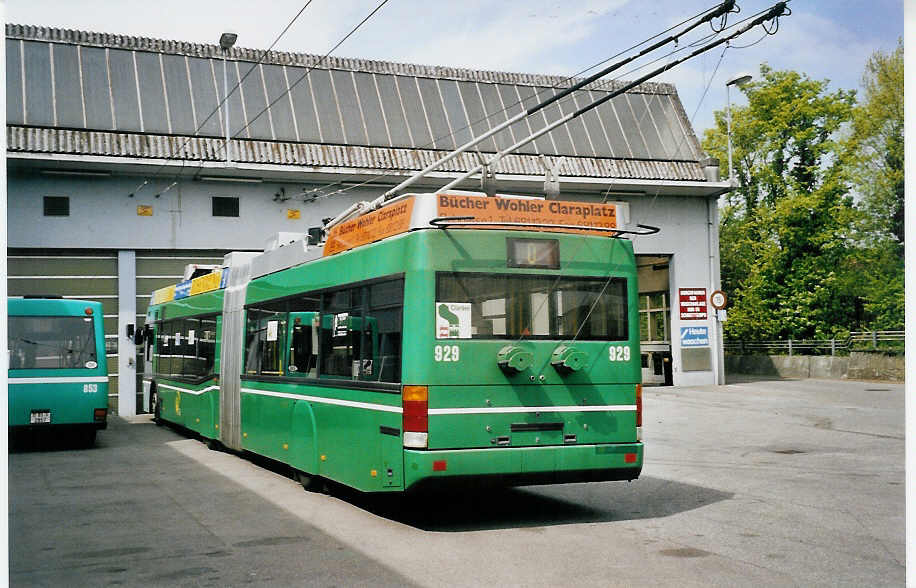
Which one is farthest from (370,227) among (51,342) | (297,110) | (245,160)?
(297,110)

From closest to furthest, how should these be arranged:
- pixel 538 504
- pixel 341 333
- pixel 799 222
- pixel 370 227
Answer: pixel 370 227
pixel 341 333
pixel 538 504
pixel 799 222

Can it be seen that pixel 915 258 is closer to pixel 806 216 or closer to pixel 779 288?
pixel 806 216

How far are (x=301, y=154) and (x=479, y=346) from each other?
18.7 meters

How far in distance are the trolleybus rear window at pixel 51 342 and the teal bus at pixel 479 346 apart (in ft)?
26.8

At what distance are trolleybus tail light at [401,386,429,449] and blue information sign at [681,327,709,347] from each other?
23051 millimetres

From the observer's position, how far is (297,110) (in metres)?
28.4

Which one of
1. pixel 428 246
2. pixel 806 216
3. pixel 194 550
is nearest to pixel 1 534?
pixel 194 550

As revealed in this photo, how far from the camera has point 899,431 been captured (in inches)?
716

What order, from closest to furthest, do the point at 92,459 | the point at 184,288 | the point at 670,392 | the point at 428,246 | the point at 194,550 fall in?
the point at 194,550 → the point at 428,246 → the point at 92,459 → the point at 184,288 → the point at 670,392

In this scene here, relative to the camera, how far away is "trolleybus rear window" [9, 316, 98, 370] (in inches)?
693

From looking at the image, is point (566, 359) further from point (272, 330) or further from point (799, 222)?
point (799, 222)

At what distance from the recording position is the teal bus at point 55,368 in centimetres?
1748

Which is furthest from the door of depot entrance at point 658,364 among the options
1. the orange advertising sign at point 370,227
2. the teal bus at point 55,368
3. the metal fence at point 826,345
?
the orange advertising sign at point 370,227

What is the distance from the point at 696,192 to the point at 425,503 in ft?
73.1
